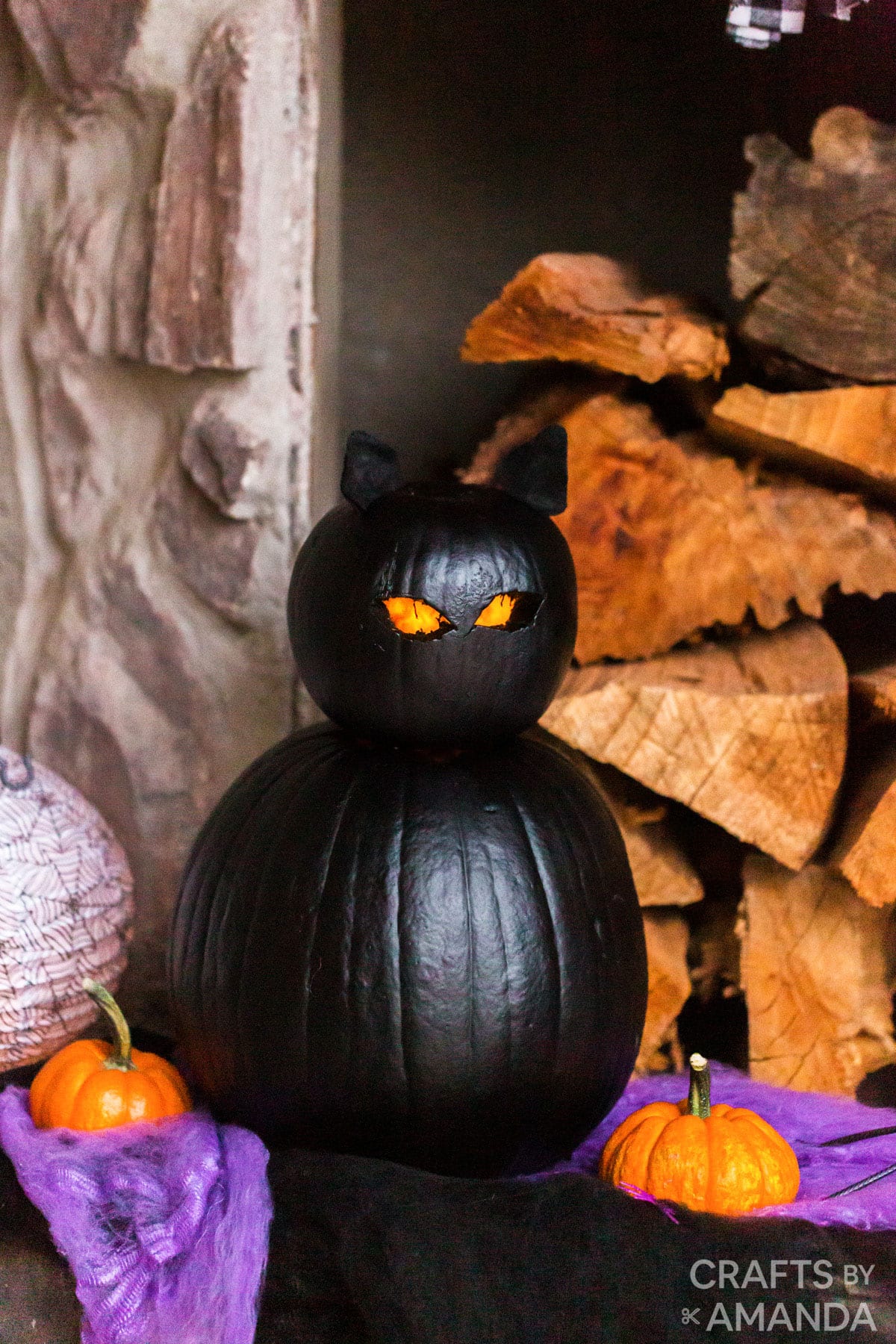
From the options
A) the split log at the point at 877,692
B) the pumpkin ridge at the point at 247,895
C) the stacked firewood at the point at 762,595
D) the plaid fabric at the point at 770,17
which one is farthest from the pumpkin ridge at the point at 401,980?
the plaid fabric at the point at 770,17

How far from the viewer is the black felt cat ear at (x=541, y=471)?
4.26 feet

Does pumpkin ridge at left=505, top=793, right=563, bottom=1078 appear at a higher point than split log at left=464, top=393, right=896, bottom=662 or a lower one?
lower

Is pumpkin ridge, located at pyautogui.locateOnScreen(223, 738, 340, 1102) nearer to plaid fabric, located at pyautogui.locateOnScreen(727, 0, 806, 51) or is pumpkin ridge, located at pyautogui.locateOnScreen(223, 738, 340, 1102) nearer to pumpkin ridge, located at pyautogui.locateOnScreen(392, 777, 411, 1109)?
pumpkin ridge, located at pyautogui.locateOnScreen(392, 777, 411, 1109)

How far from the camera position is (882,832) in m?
1.38

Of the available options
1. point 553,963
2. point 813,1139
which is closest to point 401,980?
point 553,963

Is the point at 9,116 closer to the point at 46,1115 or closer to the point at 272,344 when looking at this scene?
the point at 272,344

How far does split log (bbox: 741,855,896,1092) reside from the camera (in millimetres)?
1501

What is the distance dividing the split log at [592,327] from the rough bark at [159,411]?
27 centimetres

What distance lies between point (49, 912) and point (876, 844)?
37.8 inches

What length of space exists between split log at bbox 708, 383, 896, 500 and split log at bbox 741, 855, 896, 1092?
0.50 metres

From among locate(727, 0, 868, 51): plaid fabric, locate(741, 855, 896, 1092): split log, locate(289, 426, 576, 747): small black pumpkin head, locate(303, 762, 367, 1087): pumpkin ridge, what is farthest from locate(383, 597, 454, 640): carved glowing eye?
locate(727, 0, 868, 51): plaid fabric

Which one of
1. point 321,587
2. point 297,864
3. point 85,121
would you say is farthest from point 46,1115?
point 85,121

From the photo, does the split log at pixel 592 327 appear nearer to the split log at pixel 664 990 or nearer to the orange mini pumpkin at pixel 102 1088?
the split log at pixel 664 990

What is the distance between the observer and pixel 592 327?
1497 millimetres
